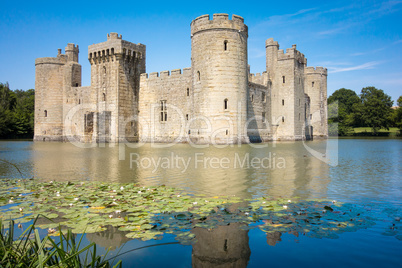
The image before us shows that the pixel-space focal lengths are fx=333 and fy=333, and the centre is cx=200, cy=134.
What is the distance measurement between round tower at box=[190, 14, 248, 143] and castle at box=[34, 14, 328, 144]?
71mm

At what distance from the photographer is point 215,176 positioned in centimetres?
866

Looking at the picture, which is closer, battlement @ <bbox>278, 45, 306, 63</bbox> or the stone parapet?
the stone parapet

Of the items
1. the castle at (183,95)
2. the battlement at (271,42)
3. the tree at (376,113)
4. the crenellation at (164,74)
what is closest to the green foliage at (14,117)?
the castle at (183,95)

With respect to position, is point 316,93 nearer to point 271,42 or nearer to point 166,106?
point 271,42

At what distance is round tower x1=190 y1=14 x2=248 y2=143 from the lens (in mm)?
23703

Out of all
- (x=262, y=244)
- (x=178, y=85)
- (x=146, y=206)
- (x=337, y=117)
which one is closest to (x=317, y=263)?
(x=262, y=244)

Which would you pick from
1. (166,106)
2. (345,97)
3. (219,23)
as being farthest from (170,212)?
(345,97)

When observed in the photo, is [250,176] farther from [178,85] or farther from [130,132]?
[130,132]

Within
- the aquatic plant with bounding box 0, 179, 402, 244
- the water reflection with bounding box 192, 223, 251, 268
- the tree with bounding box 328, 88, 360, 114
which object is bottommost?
the water reflection with bounding box 192, 223, 251, 268

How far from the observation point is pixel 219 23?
933 inches

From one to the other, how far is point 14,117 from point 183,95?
29.6m

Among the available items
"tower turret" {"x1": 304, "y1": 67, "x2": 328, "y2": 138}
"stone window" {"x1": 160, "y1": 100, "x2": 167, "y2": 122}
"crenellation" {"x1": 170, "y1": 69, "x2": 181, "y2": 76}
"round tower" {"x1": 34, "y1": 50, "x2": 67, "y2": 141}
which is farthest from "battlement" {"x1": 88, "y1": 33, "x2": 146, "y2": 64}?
"tower turret" {"x1": 304, "y1": 67, "x2": 328, "y2": 138}

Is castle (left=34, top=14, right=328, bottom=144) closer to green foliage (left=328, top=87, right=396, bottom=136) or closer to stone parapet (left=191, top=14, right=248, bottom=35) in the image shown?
stone parapet (left=191, top=14, right=248, bottom=35)

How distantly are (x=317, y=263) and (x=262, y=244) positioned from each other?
67cm
